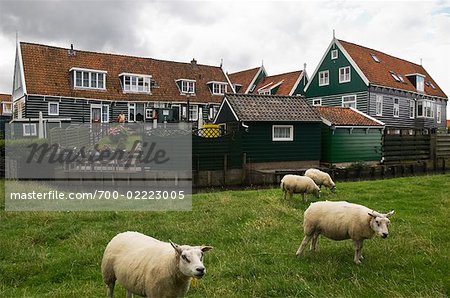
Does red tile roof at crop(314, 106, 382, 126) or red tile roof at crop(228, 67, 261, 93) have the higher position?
red tile roof at crop(228, 67, 261, 93)

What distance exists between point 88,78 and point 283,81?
23937mm

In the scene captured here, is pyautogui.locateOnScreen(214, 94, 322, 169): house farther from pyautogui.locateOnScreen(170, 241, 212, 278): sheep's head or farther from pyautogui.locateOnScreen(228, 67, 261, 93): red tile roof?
pyautogui.locateOnScreen(228, 67, 261, 93): red tile roof

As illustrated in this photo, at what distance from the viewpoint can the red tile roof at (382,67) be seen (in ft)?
121

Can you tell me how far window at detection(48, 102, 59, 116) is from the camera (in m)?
32.9

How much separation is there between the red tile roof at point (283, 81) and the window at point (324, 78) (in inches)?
190

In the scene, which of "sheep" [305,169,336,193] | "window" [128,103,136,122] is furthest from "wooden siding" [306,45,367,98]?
"sheep" [305,169,336,193]

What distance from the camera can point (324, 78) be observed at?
4050 cm

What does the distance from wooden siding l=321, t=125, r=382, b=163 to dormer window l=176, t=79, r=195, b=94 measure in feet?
59.0

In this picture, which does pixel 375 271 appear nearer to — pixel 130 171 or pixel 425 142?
pixel 130 171

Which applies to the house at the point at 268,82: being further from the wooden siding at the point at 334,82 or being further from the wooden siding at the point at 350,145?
the wooden siding at the point at 350,145

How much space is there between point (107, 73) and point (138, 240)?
3435 cm

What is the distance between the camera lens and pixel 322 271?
6418 mm

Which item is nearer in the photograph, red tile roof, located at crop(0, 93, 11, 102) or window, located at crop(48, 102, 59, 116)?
window, located at crop(48, 102, 59, 116)

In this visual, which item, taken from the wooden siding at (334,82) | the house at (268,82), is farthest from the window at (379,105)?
the house at (268,82)
